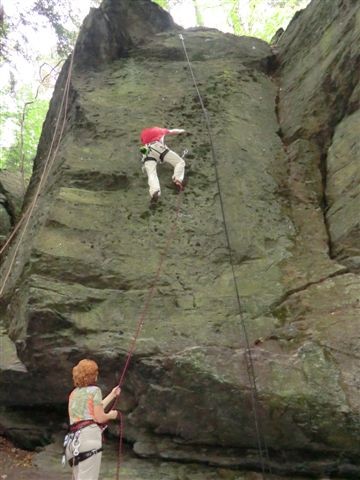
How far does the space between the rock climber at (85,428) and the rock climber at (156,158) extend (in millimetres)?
3379

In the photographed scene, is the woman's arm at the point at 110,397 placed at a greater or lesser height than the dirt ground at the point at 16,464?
greater

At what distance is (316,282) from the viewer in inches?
213

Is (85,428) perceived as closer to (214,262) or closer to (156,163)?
(214,262)

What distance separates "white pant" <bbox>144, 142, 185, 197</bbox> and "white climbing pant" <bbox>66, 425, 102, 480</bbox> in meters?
3.69

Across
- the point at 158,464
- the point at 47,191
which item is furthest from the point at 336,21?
the point at 158,464

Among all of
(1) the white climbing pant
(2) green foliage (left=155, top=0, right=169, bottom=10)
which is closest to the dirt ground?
Result: (1) the white climbing pant

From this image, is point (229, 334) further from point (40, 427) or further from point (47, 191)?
point (47, 191)

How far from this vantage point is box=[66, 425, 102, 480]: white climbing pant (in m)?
3.71

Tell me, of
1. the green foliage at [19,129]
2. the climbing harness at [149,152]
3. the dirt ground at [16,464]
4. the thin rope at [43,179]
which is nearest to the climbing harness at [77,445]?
the dirt ground at [16,464]

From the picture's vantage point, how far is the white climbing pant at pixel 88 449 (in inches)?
146

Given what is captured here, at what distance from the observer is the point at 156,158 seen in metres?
6.87

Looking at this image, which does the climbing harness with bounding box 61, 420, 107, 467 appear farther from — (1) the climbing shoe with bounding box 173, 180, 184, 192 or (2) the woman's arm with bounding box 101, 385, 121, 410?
(1) the climbing shoe with bounding box 173, 180, 184, 192

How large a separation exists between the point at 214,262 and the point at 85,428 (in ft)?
9.33

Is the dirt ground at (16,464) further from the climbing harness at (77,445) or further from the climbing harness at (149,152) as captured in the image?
the climbing harness at (149,152)
